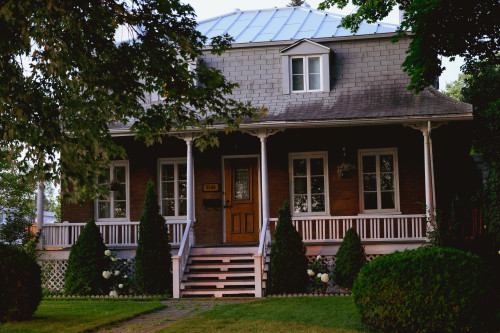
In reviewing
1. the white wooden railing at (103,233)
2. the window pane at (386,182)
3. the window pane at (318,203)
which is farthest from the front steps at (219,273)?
the window pane at (386,182)

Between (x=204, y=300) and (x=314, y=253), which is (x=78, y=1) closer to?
(x=204, y=300)

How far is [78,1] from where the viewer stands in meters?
9.46

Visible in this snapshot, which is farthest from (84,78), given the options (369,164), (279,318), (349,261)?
(369,164)

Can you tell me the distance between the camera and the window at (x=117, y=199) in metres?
18.5

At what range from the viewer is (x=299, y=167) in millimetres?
17859

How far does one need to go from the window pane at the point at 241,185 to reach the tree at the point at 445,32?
580 centimetres

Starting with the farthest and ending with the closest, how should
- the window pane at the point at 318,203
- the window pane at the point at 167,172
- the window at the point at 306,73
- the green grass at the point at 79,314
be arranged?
the window pane at the point at 167,172, the window at the point at 306,73, the window pane at the point at 318,203, the green grass at the point at 79,314

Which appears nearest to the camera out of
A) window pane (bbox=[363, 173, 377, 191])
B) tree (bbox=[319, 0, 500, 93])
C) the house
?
tree (bbox=[319, 0, 500, 93])

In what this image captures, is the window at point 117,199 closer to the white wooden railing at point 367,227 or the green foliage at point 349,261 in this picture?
the white wooden railing at point 367,227

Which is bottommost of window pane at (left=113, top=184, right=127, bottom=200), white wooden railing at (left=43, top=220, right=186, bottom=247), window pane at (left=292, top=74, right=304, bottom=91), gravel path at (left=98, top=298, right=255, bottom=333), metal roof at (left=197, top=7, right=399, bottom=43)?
gravel path at (left=98, top=298, right=255, bottom=333)

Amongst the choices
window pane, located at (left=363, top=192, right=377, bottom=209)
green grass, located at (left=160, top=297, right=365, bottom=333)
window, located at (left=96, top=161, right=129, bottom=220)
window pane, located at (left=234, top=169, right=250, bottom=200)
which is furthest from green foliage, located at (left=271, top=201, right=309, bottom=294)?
window, located at (left=96, top=161, right=129, bottom=220)

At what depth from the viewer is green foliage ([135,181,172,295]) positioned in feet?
50.0

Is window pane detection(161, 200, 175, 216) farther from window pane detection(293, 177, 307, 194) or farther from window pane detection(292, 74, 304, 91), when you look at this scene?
window pane detection(292, 74, 304, 91)

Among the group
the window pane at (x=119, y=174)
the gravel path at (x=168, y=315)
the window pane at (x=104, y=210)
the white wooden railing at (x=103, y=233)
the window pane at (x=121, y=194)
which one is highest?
the window pane at (x=119, y=174)
